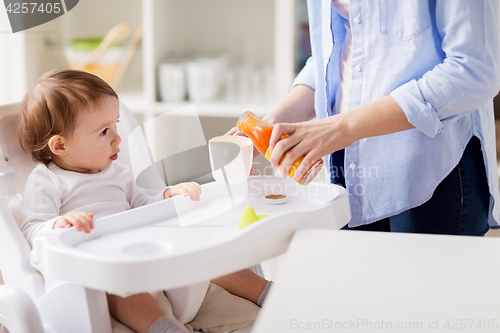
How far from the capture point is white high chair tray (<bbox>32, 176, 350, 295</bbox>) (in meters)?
0.59

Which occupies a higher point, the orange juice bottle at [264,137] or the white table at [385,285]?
the orange juice bottle at [264,137]

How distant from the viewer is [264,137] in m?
0.81

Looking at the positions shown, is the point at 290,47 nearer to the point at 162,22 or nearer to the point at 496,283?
the point at 162,22

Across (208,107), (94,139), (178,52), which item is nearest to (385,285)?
(94,139)

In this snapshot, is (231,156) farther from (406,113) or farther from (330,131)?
(406,113)

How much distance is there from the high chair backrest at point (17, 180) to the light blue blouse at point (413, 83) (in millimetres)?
403

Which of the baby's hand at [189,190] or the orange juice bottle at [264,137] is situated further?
the baby's hand at [189,190]

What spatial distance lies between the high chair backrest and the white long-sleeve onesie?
0.03m

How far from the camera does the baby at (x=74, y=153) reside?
0.91 m

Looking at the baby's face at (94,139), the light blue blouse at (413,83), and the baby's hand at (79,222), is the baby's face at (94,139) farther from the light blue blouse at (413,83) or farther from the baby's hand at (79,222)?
the light blue blouse at (413,83)

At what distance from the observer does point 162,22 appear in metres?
1.94

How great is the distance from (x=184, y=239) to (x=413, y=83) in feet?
1.45

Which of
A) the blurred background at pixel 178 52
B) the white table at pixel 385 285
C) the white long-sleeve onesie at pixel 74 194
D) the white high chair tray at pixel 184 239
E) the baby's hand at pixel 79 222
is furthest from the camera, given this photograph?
the blurred background at pixel 178 52

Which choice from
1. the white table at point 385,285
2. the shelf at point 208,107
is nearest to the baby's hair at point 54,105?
the white table at point 385,285
